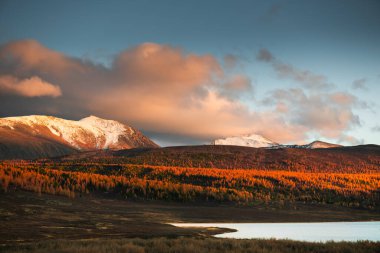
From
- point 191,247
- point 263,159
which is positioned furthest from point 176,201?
point 263,159

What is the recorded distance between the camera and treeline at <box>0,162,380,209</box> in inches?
3474

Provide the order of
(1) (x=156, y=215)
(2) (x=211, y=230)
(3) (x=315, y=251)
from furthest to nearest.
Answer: (1) (x=156, y=215) < (2) (x=211, y=230) < (3) (x=315, y=251)

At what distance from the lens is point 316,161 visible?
147250 mm

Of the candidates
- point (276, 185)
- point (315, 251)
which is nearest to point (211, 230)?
point (315, 251)

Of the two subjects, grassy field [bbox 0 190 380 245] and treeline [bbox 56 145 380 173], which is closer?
grassy field [bbox 0 190 380 245]

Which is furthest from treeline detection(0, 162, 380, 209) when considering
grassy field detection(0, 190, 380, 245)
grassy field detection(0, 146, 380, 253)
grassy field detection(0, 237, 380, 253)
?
grassy field detection(0, 237, 380, 253)

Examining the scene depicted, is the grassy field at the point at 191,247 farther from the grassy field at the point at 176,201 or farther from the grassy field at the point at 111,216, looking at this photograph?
the grassy field at the point at 111,216

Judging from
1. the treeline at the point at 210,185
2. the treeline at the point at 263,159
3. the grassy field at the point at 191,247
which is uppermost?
the treeline at the point at 263,159

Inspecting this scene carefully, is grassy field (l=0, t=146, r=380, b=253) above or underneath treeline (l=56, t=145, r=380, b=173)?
underneath

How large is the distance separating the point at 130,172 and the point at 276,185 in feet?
122

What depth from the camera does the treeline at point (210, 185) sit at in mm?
88250

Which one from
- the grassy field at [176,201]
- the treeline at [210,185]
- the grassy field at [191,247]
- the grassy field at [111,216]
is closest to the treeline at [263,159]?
the grassy field at [176,201]

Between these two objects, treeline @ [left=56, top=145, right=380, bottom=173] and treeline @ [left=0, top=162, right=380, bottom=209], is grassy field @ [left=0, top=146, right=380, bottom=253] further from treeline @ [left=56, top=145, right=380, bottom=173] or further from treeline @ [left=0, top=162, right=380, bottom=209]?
treeline @ [left=56, top=145, right=380, bottom=173]

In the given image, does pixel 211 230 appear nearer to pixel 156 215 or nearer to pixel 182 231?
pixel 182 231
